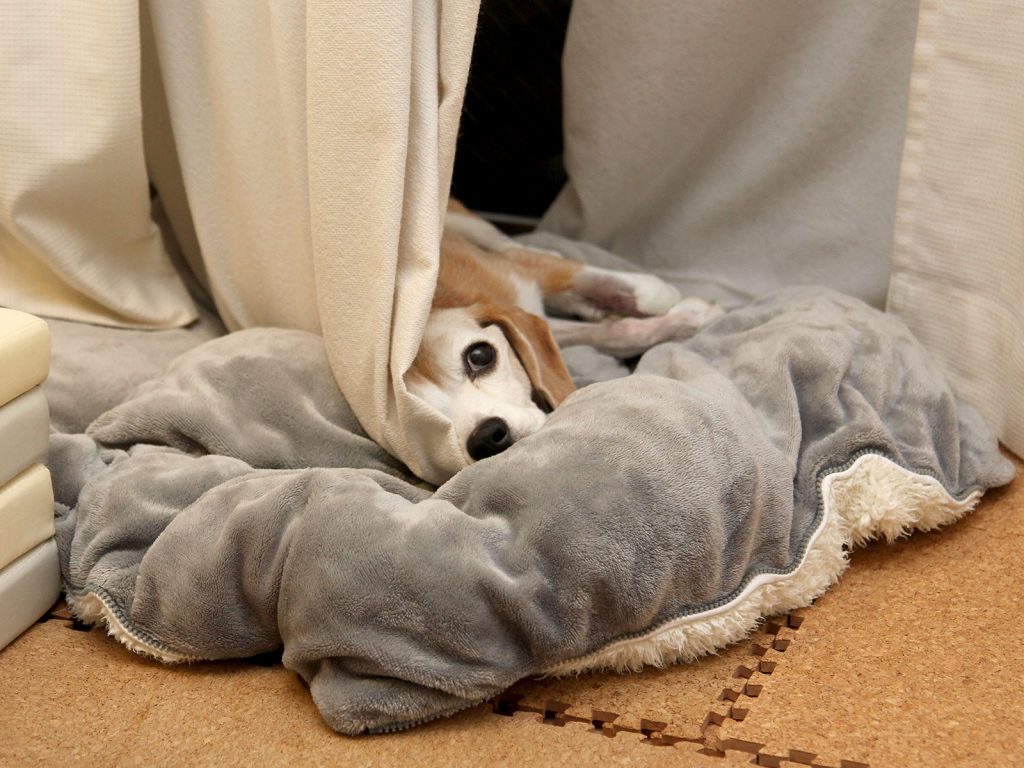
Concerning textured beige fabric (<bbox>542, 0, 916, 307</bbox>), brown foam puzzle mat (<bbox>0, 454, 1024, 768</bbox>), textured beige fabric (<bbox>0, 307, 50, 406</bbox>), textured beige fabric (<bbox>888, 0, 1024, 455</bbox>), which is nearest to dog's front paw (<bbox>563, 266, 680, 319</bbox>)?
textured beige fabric (<bbox>542, 0, 916, 307</bbox>)

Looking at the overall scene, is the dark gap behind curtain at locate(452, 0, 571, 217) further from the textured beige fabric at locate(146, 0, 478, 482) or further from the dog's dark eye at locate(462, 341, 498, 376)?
the dog's dark eye at locate(462, 341, 498, 376)

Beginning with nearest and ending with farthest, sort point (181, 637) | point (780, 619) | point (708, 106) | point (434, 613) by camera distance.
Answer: point (434, 613) → point (181, 637) → point (780, 619) → point (708, 106)

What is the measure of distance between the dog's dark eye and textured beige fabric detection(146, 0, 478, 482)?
0.24m

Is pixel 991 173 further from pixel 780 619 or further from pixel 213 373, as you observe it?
pixel 213 373

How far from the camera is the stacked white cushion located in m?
1.39

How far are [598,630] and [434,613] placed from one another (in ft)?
0.71

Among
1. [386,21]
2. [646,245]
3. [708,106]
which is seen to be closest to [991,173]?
[708,106]

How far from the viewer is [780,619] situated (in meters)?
1.51

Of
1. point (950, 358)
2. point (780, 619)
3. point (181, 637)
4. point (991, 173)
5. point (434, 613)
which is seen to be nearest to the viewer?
point (434, 613)

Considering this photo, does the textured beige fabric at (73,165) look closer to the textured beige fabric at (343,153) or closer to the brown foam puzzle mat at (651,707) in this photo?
the textured beige fabric at (343,153)

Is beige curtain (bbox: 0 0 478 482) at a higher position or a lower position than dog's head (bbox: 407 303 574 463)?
higher

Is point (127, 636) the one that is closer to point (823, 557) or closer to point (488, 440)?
point (488, 440)

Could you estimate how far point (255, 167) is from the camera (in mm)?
1893

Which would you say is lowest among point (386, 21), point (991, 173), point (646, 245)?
point (646, 245)
